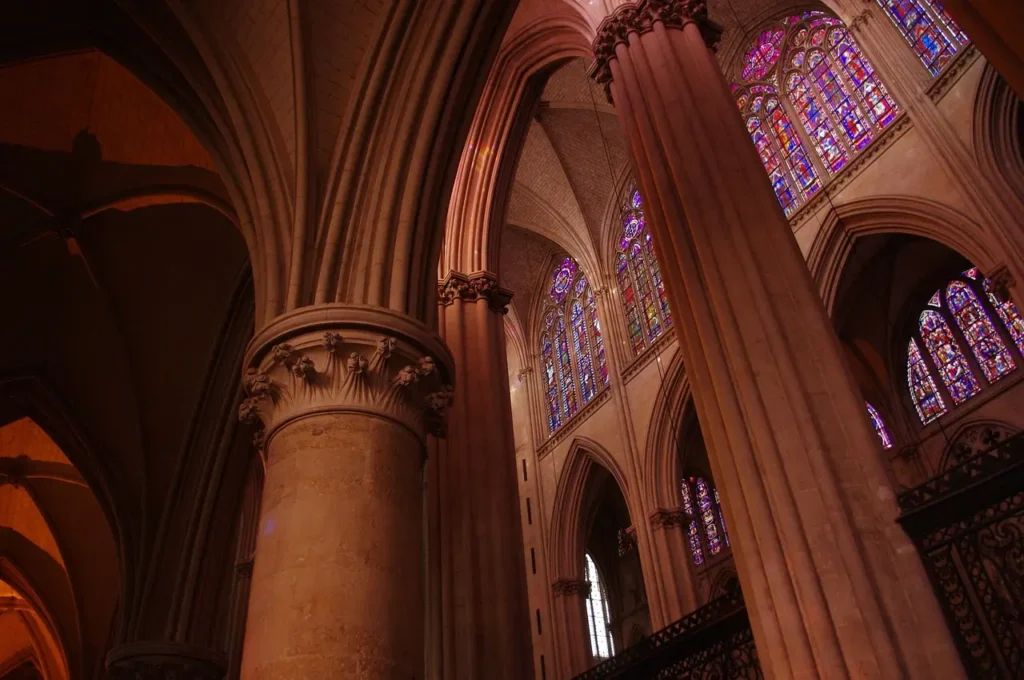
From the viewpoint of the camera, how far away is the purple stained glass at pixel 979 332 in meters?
11.6

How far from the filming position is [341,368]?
14.1ft

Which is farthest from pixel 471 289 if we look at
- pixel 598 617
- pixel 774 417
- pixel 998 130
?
pixel 598 617

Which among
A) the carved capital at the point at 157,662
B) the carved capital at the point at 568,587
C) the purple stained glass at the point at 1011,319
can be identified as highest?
the purple stained glass at the point at 1011,319

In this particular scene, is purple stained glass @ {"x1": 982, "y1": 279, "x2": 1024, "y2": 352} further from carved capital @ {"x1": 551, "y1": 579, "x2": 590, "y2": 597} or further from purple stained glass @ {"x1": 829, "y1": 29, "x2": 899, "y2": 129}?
carved capital @ {"x1": 551, "y1": 579, "x2": 590, "y2": 597}

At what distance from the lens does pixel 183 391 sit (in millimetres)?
10984

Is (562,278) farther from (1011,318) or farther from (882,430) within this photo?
(1011,318)

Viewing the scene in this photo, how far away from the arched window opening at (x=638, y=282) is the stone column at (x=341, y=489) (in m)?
10.8

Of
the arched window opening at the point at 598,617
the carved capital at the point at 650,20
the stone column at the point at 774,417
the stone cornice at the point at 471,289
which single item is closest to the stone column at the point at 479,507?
the stone cornice at the point at 471,289

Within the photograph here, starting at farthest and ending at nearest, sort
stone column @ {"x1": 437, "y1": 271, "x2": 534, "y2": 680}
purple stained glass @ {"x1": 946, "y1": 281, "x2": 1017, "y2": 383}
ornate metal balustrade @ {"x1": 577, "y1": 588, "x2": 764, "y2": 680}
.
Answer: purple stained glass @ {"x1": 946, "y1": 281, "x2": 1017, "y2": 383}
stone column @ {"x1": 437, "y1": 271, "x2": 534, "y2": 680}
ornate metal balustrade @ {"x1": 577, "y1": 588, "x2": 764, "y2": 680}

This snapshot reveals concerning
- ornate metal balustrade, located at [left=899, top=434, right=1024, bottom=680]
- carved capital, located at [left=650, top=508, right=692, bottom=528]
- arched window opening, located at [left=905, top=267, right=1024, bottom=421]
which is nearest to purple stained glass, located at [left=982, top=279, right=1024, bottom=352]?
arched window opening, located at [left=905, top=267, right=1024, bottom=421]

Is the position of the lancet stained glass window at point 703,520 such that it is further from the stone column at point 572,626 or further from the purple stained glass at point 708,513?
the stone column at point 572,626

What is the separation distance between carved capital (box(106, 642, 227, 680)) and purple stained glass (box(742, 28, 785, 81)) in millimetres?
12547

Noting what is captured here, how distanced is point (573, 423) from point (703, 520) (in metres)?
3.26

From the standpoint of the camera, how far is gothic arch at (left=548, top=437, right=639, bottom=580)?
639 inches
